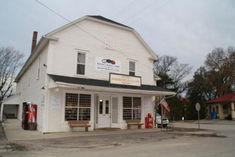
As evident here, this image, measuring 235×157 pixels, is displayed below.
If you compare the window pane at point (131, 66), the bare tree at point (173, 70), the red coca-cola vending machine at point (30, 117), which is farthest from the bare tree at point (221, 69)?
the red coca-cola vending machine at point (30, 117)

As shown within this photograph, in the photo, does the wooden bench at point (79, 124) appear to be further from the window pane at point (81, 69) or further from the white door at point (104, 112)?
the window pane at point (81, 69)

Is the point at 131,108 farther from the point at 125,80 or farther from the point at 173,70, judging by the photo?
the point at 173,70

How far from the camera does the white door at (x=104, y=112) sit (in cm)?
1942

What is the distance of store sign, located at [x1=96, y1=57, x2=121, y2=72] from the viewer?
19875 millimetres

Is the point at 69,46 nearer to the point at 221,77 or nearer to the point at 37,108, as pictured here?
the point at 37,108

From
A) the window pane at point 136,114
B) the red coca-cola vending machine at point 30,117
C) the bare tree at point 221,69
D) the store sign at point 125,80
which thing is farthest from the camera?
the bare tree at point 221,69

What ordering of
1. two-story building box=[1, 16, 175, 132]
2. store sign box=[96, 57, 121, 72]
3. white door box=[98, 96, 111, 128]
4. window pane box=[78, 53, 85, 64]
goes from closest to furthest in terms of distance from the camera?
two-story building box=[1, 16, 175, 132], window pane box=[78, 53, 85, 64], white door box=[98, 96, 111, 128], store sign box=[96, 57, 121, 72]

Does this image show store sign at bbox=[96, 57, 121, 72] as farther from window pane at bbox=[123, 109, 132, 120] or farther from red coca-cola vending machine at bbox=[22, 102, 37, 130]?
red coca-cola vending machine at bbox=[22, 102, 37, 130]

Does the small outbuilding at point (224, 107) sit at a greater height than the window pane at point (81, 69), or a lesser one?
lesser

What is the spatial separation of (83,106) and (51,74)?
3087 millimetres

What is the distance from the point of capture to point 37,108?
19031 millimetres

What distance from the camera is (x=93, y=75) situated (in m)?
19.4

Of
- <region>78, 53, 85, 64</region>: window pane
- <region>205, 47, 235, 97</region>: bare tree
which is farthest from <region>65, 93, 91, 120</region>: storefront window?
<region>205, 47, 235, 97</region>: bare tree

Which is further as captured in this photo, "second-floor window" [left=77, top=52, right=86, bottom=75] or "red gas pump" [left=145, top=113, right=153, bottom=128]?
"red gas pump" [left=145, top=113, right=153, bottom=128]
